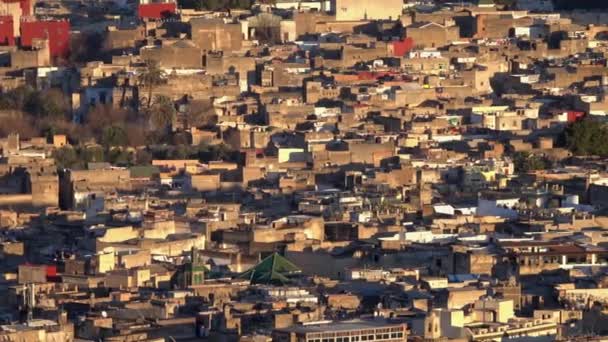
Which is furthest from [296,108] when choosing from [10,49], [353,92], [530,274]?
[530,274]

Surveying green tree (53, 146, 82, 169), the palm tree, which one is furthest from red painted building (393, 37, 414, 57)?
green tree (53, 146, 82, 169)

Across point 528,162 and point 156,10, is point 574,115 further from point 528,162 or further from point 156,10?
point 156,10

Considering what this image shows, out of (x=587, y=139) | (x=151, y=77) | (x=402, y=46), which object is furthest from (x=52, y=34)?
(x=587, y=139)

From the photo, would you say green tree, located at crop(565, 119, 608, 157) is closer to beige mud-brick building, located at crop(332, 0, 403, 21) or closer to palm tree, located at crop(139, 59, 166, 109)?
palm tree, located at crop(139, 59, 166, 109)

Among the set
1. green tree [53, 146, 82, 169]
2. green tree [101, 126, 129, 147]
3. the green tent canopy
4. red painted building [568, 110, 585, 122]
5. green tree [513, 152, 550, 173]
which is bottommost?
red painted building [568, 110, 585, 122]

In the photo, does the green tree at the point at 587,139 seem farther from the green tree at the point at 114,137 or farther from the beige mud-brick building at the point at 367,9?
the beige mud-brick building at the point at 367,9

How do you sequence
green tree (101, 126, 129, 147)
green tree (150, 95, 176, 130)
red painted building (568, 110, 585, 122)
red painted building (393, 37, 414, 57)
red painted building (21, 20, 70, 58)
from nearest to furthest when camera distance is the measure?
green tree (101, 126, 129, 147), red painted building (568, 110, 585, 122), green tree (150, 95, 176, 130), red painted building (21, 20, 70, 58), red painted building (393, 37, 414, 57)

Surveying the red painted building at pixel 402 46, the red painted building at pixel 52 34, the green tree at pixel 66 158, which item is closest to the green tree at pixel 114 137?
the green tree at pixel 66 158
